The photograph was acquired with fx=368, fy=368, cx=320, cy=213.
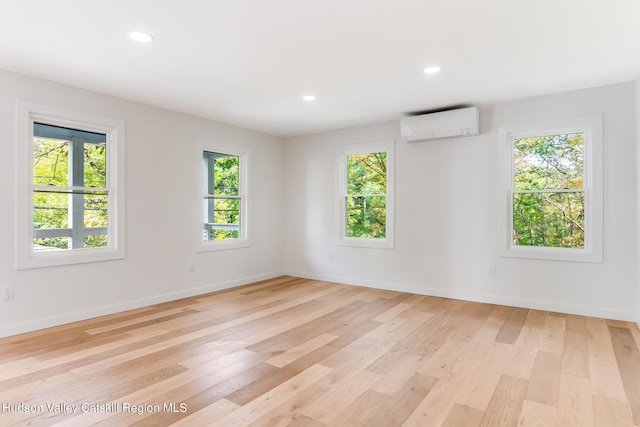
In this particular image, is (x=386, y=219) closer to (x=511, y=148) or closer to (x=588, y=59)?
(x=511, y=148)

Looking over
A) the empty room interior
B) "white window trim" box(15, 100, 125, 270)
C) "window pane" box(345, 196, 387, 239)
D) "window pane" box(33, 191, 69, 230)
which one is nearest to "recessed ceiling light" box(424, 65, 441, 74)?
the empty room interior

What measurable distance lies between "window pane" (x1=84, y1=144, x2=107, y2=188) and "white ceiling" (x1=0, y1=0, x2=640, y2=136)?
2.11 ft

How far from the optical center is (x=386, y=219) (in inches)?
208

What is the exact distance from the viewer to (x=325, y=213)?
5.89 m

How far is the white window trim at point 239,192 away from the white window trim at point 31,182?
1023 mm

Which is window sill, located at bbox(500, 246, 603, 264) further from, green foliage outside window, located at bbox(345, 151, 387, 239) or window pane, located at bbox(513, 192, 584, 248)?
green foliage outside window, located at bbox(345, 151, 387, 239)

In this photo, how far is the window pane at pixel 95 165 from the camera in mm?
3939

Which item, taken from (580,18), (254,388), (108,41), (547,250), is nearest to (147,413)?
(254,388)

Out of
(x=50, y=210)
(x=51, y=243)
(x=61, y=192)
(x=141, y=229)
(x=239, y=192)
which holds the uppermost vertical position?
(x=239, y=192)

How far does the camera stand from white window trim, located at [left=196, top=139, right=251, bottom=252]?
16.3ft

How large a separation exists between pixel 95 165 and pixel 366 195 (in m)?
3.50

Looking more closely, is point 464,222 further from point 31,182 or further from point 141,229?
point 31,182

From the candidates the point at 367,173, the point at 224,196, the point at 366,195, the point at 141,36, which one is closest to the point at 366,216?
the point at 366,195

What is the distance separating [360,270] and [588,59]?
3.64 m
